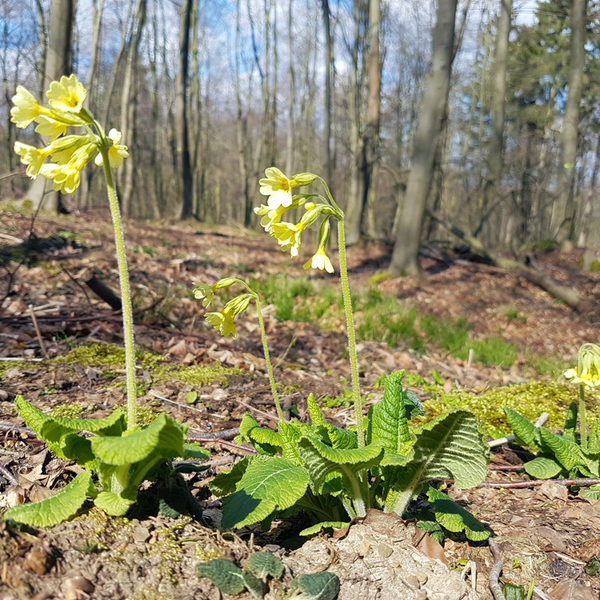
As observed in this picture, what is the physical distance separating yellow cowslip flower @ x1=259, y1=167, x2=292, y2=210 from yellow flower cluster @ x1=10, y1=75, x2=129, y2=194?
→ 54cm

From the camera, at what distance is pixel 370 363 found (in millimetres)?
5168

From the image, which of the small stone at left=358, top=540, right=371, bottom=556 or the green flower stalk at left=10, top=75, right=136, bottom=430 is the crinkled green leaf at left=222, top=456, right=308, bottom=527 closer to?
the small stone at left=358, top=540, right=371, bottom=556

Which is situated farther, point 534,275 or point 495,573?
point 534,275

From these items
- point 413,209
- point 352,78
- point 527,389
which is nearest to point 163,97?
point 352,78

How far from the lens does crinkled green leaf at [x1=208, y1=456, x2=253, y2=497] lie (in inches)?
76.3

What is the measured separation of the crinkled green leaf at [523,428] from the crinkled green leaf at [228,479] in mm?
1264

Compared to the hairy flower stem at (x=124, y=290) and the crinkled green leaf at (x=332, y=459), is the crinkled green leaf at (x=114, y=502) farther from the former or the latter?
the crinkled green leaf at (x=332, y=459)

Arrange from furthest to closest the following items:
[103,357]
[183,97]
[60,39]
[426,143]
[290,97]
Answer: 1. [290,97]
2. [183,97]
3. [426,143]
4. [60,39]
5. [103,357]

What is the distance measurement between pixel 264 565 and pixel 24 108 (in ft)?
5.04

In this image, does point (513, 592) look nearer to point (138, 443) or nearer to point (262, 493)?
point (262, 493)

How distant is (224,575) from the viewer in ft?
5.03

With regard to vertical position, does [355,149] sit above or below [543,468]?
above

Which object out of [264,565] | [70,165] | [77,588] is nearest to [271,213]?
[70,165]

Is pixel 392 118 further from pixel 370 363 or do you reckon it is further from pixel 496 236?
pixel 370 363
